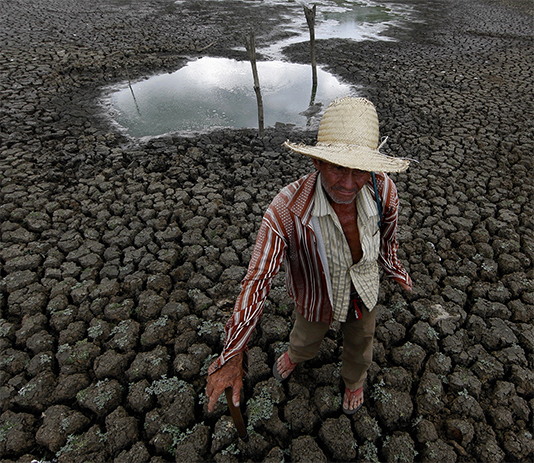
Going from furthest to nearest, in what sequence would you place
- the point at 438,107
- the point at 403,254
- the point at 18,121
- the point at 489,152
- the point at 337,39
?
the point at 337,39
the point at 438,107
the point at 18,121
the point at 489,152
the point at 403,254

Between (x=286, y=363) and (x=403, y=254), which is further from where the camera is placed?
(x=403, y=254)

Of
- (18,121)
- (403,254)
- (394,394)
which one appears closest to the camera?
(394,394)

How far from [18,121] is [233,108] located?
11.6 ft

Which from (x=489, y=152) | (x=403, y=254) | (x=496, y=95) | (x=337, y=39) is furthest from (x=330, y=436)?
A: (x=337, y=39)

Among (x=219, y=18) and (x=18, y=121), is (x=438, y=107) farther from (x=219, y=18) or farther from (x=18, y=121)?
(x=219, y=18)

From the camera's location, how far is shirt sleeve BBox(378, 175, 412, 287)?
1.55 m

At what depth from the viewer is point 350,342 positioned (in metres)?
1.86

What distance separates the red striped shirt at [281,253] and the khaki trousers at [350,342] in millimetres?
311

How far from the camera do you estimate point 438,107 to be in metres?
5.98

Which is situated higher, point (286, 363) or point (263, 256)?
point (263, 256)

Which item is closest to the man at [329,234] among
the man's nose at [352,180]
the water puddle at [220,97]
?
the man's nose at [352,180]

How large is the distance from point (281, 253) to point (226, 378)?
0.56 metres

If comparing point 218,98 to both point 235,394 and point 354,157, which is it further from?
point 235,394

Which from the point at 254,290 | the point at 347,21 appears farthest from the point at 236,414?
the point at 347,21
